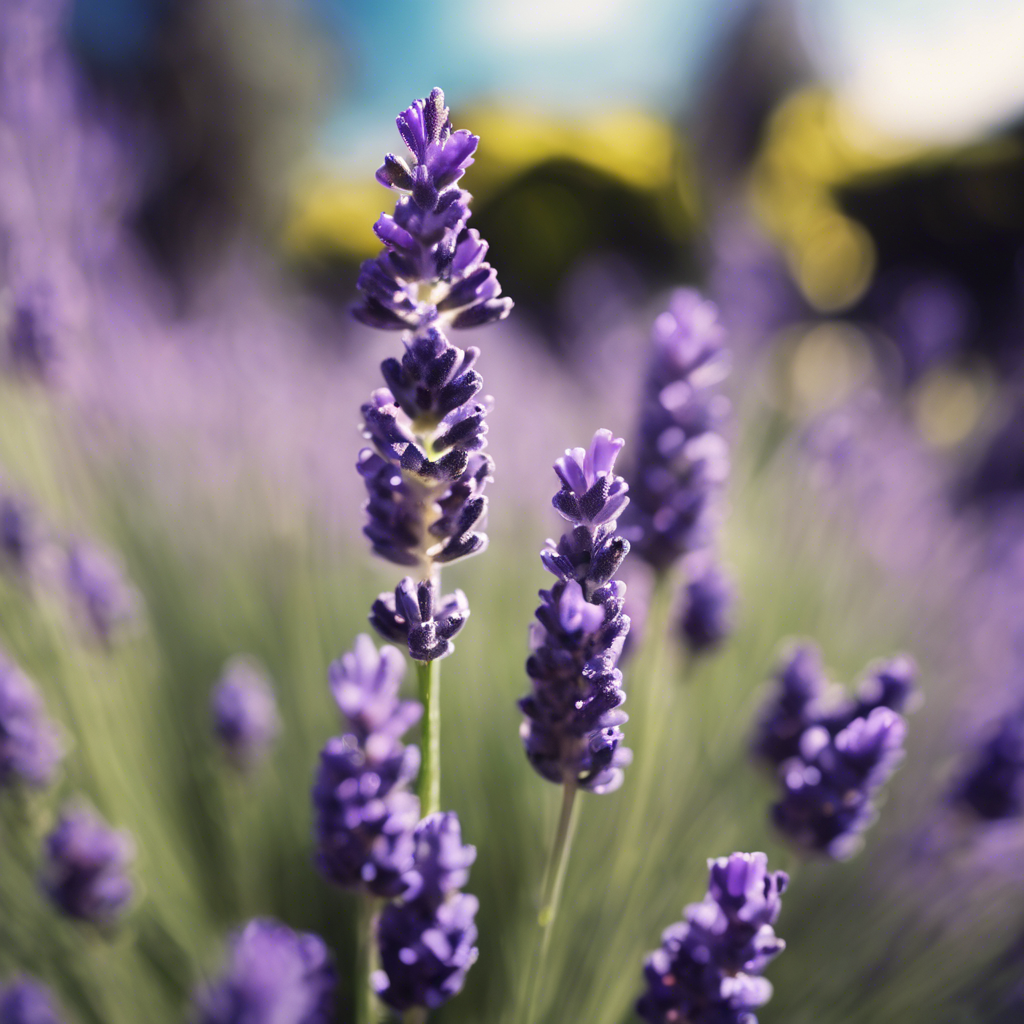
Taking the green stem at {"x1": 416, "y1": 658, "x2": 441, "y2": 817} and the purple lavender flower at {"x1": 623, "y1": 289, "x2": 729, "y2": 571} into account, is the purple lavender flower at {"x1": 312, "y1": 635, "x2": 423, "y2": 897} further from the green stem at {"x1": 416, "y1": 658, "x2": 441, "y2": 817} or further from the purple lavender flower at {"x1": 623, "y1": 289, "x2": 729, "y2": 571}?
the purple lavender flower at {"x1": 623, "y1": 289, "x2": 729, "y2": 571}

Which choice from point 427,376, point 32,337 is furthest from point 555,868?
point 32,337

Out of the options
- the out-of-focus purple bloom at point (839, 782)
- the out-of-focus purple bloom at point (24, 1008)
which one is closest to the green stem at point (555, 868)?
the out-of-focus purple bloom at point (839, 782)

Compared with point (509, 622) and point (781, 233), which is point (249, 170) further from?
point (509, 622)

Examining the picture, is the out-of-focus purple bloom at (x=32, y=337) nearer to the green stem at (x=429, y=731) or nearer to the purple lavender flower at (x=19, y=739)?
the purple lavender flower at (x=19, y=739)

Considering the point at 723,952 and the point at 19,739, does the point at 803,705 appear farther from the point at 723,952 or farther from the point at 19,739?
the point at 19,739

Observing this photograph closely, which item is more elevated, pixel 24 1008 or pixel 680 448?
pixel 680 448
